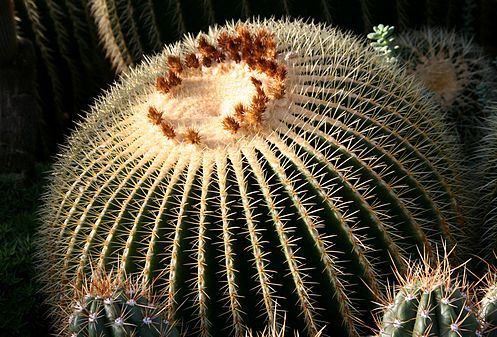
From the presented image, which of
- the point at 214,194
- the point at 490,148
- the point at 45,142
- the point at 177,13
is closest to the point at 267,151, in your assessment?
the point at 214,194

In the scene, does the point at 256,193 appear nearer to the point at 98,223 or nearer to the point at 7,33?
the point at 98,223

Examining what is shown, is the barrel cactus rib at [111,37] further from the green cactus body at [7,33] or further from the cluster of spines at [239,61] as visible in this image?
the cluster of spines at [239,61]

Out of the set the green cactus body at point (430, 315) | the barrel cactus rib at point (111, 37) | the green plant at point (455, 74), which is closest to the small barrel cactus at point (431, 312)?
the green cactus body at point (430, 315)

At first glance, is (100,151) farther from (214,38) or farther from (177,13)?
(177,13)

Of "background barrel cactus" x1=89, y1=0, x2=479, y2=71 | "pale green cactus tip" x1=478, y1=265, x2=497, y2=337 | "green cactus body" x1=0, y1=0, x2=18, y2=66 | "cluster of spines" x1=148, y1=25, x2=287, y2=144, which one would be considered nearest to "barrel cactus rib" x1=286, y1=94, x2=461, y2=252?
"cluster of spines" x1=148, y1=25, x2=287, y2=144

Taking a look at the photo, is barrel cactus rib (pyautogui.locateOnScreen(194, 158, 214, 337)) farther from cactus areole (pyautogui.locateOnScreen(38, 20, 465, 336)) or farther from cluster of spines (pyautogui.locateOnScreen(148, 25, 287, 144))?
cluster of spines (pyautogui.locateOnScreen(148, 25, 287, 144))
